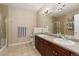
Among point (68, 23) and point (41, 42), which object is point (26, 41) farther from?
point (68, 23)

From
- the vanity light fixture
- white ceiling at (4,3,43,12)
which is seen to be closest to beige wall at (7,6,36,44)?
white ceiling at (4,3,43,12)

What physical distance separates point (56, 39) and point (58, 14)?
26.1 inches

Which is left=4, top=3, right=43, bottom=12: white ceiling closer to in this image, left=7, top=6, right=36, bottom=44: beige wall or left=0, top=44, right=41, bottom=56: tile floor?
left=7, top=6, right=36, bottom=44: beige wall

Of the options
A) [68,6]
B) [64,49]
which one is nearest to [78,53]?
[64,49]

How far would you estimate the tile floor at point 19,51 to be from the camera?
2.34 metres

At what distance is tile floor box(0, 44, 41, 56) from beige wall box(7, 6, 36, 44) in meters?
0.12

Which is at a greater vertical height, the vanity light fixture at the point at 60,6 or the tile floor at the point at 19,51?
the vanity light fixture at the point at 60,6

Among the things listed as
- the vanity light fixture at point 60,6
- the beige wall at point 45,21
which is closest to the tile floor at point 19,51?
the beige wall at point 45,21

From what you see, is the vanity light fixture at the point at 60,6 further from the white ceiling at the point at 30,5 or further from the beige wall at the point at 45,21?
the white ceiling at the point at 30,5

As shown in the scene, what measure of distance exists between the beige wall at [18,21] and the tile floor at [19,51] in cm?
12

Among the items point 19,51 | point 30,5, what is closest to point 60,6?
point 30,5

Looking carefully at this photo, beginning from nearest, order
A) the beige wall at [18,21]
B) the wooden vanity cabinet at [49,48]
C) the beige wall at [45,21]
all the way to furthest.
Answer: the wooden vanity cabinet at [49,48], the beige wall at [18,21], the beige wall at [45,21]

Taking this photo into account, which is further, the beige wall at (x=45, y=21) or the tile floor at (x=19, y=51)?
the beige wall at (x=45, y=21)

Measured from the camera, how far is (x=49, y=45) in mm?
2709
